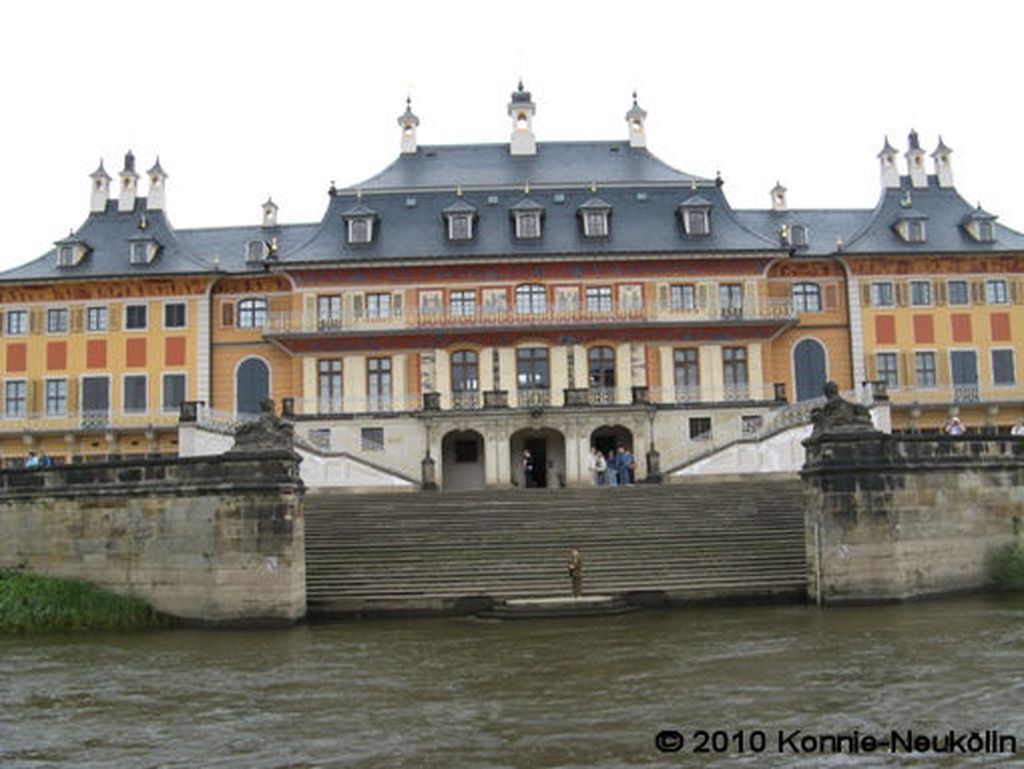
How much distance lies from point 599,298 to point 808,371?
9.26m

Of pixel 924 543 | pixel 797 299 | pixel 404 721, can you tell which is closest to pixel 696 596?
pixel 924 543

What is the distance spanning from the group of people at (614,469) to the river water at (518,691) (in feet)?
52.3

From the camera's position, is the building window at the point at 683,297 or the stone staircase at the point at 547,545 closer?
the stone staircase at the point at 547,545

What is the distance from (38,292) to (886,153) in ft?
121

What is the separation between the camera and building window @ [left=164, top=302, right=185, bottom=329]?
4800 cm

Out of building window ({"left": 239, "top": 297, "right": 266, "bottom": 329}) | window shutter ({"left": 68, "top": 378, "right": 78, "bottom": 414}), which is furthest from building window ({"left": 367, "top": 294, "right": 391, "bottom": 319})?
window shutter ({"left": 68, "top": 378, "right": 78, "bottom": 414})

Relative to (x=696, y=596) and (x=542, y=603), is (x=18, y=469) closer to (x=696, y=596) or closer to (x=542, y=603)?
(x=542, y=603)

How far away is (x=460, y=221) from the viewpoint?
4747 centimetres

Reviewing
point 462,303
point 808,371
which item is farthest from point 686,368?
point 462,303

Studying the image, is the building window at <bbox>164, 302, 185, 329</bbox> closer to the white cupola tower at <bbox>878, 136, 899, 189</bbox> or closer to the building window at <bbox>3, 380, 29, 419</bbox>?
the building window at <bbox>3, 380, 29, 419</bbox>

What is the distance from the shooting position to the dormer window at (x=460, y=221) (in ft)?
155

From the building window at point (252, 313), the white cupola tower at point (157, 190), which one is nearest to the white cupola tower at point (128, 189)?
the white cupola tower at point (157, 190)

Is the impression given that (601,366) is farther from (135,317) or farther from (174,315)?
(135,317)

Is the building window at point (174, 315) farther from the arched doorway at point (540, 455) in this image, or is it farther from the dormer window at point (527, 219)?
the arched doorway at point (540, 455)
